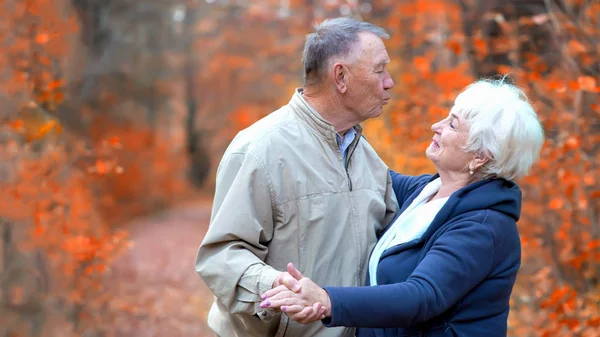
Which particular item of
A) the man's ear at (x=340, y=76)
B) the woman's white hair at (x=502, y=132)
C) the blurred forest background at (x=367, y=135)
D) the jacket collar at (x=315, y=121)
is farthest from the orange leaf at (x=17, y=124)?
the woman's white hair at (x=502, y=132)

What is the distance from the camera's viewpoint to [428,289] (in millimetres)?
2535

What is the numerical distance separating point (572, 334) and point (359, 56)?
297 cm

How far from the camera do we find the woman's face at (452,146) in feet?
9.31

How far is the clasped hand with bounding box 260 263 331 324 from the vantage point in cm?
248

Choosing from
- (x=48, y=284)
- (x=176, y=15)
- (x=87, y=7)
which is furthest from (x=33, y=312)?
(x=176, y=15)

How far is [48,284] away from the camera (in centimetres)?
625

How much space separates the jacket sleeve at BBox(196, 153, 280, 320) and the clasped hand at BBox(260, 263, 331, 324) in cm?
10

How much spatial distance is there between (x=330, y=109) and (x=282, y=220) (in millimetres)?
484

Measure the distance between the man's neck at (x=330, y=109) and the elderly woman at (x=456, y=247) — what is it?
0.36m

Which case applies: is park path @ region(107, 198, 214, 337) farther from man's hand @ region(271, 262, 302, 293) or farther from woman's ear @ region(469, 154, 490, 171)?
woman's ear @ region(469, 154, 490, 171)

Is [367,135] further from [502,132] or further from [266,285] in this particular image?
[266,285]

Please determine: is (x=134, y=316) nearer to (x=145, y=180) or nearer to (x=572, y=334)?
(x=572, y=334)

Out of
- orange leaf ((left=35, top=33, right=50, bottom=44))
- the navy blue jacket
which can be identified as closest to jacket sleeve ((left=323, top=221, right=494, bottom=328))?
the navy blue jacket

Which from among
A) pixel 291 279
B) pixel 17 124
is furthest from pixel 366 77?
pixel 17 124
